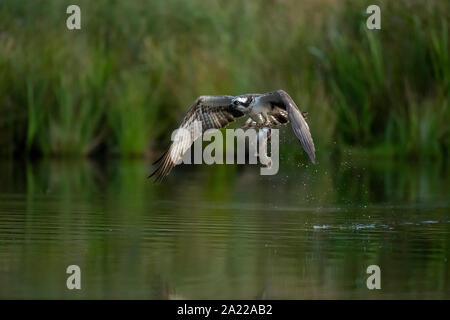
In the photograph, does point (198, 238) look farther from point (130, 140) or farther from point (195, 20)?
point (195, 20)

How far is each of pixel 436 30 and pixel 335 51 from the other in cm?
202

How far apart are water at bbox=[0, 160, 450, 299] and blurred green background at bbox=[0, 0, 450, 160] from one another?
3.41 metres

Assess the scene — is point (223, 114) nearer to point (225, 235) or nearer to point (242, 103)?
point (242, 103)

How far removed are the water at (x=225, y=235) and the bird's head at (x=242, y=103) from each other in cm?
120

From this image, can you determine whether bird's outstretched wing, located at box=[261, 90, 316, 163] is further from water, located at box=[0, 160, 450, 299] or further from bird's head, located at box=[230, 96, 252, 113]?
water, located at box=[0, 160, 450, 299]

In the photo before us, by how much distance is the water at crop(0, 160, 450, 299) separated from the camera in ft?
26.6

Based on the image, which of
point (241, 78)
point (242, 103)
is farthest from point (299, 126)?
point (241, 78)

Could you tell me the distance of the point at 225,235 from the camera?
10977mm

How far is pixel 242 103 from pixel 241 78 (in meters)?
10.5

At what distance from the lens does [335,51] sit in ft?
74.5

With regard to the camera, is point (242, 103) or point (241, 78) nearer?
point (242, 103)

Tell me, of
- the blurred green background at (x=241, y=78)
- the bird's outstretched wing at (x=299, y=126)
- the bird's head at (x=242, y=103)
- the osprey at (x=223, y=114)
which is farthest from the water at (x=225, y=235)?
the blurred green background at (x=241, y=78)
